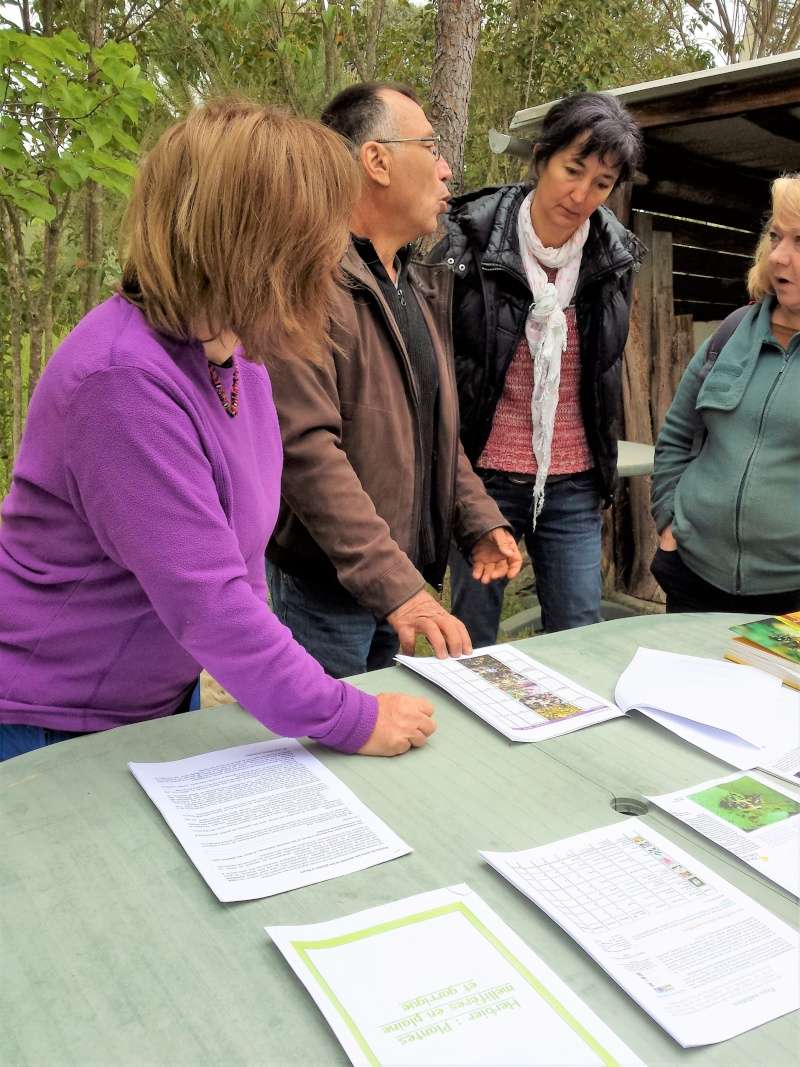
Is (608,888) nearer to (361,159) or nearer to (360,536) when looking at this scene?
(360,536)

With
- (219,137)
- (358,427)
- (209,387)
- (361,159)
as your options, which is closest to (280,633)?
(209,387)

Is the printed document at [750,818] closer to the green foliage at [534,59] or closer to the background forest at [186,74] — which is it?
the background forest at [186,74]

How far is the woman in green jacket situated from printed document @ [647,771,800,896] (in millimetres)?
1020

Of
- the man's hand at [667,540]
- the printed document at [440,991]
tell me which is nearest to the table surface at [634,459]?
the man's hand at [667,540]

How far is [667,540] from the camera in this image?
8.57ft

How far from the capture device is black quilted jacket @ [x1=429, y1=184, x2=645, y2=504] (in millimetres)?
2648

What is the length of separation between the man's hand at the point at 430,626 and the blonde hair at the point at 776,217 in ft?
4.23

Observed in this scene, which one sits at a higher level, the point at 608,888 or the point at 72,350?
the point at 72,350

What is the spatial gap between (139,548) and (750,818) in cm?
91

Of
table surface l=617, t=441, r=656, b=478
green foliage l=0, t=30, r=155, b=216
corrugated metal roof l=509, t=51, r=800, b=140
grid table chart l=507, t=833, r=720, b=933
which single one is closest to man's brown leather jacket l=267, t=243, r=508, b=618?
grid table chart l=507, t=833, r=720, b=933

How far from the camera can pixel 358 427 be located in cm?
209

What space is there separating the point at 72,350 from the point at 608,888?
95cm

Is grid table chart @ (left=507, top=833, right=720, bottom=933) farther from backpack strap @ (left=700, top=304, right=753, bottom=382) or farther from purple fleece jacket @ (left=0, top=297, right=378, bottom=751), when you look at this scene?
backpack strap @ (left=700, top=304, right=753, bottom=382)

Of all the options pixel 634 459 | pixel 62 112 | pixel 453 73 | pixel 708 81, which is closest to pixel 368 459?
pixel 62 112
